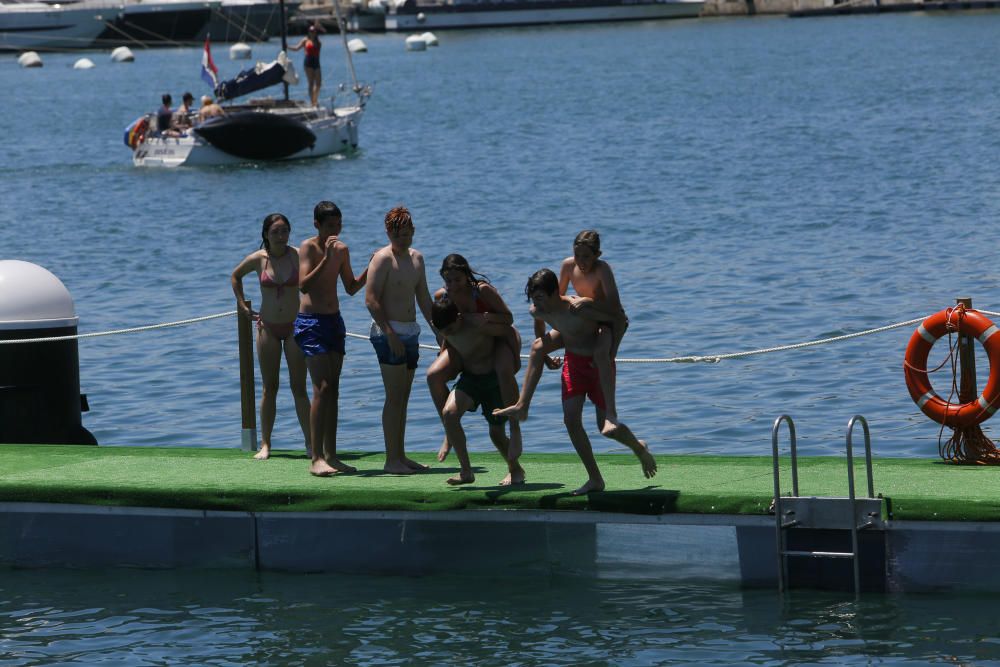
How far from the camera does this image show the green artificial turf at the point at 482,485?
377 inches

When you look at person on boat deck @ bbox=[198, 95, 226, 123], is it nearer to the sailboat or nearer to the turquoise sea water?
the sailboat

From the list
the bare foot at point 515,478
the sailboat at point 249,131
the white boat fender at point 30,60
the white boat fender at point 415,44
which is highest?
the white boat fender at point 415,44

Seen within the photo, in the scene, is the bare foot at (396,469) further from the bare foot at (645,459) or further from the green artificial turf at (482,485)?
the bare foot at (645,459)

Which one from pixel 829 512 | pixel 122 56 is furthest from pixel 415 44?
pixel 829 512

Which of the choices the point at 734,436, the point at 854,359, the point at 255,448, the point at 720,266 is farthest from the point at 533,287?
the point at 720,266

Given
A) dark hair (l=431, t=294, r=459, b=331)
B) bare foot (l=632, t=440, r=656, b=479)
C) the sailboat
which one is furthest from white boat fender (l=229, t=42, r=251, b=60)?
bare foot (l=632, t=440, r=656, b=479)

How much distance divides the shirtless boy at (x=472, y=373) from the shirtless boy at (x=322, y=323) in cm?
90

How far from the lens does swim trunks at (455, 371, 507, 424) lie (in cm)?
988

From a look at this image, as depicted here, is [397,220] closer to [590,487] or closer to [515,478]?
[515,478]

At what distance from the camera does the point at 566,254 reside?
28391 mm

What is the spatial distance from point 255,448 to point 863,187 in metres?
25.6

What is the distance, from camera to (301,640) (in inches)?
380

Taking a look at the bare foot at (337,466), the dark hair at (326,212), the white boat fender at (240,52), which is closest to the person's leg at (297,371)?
the bare foot at (337,466)

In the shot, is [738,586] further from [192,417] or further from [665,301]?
[665,301]
